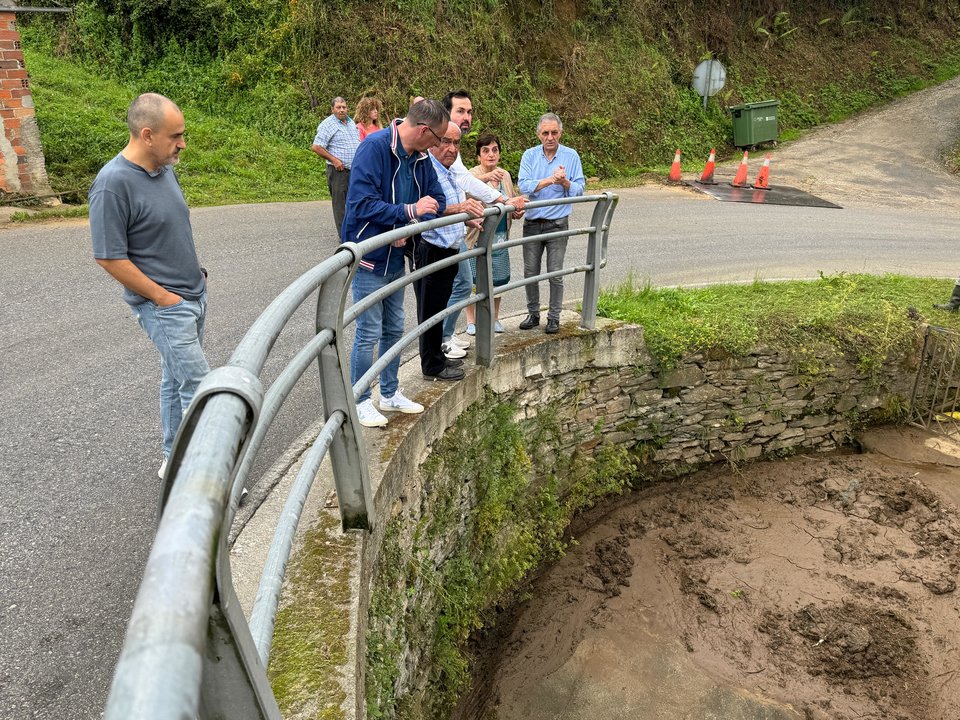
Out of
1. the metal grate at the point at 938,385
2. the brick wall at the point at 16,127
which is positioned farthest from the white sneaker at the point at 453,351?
A: the brick wall at the point at 16,127

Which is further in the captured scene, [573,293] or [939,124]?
[939,124]

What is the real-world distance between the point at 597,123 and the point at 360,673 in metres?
14.8

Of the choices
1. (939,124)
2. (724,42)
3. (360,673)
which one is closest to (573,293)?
(360,673)

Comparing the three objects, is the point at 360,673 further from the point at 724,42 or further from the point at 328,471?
the point at 724,42

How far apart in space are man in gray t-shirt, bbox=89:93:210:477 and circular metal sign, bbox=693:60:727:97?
1728cm

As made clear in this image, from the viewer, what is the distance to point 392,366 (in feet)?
12.5

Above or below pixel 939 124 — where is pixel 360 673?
below

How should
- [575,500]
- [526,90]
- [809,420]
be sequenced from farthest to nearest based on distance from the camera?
[526,90], [809,420], [575,500]

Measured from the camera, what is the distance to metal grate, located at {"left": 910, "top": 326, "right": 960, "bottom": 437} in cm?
742

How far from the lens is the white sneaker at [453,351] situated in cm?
507

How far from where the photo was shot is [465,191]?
16.1 ft

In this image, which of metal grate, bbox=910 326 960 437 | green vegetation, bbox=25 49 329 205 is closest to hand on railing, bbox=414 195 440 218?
metal grate, bbox=910 326 960 437

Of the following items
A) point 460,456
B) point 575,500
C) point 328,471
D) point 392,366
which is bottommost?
point 575,500

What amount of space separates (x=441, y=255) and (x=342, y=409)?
1732 mm
